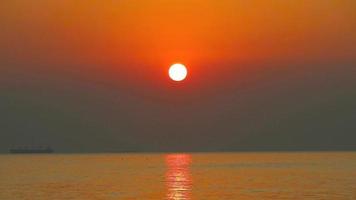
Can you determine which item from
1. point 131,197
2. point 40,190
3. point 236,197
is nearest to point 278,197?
point 236,197

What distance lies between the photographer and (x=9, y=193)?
3418 inches

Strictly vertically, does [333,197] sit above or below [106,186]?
below

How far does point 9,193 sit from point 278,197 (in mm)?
31815

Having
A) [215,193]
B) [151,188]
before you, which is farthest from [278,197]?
[151,188]

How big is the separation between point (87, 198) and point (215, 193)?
614 inches

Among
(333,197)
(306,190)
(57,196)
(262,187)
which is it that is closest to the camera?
(333,197)

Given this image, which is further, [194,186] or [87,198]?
[194,186]

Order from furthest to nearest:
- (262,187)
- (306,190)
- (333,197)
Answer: (262,187), (306,190), (333,197)

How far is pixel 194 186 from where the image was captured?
10069cm

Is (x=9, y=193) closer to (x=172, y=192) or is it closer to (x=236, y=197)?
(x=172, y=192)

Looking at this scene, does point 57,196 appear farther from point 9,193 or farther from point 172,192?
point 172,192

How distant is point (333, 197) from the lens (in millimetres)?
76750

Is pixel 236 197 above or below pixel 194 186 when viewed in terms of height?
below

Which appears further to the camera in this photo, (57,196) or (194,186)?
(194,186)
